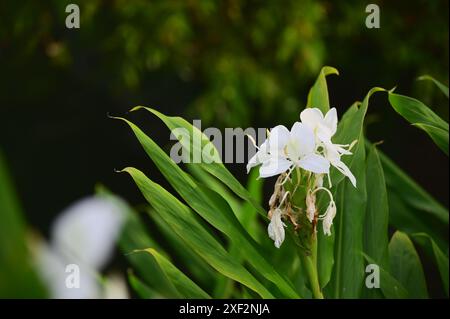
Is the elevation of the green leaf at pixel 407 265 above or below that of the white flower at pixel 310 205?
below

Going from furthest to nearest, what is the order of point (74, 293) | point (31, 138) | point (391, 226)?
point (31, 138) → point (391, 226) → point (74, 293)

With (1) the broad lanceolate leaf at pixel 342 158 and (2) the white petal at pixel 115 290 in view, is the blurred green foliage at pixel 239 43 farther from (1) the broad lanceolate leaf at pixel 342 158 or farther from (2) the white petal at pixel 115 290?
(1) the broad lanceolate leaf at pixel 342 158

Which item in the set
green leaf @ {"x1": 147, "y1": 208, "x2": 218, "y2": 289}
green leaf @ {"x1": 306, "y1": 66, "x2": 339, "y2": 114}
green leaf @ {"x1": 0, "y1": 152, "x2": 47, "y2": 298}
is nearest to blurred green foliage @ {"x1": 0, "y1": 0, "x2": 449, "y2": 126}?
green leaf @ {"x1": 147, "y1": 208, "x2": 218, "y2": 289}

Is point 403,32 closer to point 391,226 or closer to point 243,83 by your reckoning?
point 243,83

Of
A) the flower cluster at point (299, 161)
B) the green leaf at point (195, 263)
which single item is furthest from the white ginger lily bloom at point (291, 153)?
the green leaf at point (195, 263)

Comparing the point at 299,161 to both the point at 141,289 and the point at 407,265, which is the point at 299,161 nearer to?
the point at 407,265
